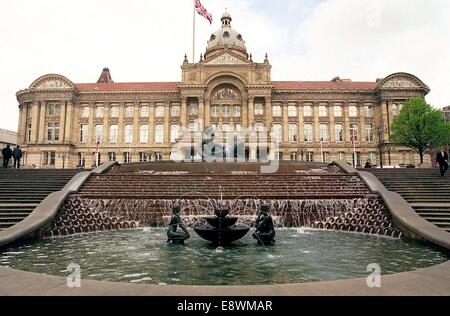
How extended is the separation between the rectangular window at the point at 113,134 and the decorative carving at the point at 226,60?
67.6ft

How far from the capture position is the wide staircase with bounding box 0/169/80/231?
1273 centimetres

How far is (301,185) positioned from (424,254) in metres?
9.51

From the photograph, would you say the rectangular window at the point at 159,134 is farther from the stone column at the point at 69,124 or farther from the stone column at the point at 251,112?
the stone column at the point at 251,112

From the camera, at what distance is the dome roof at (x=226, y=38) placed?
69.6 meters

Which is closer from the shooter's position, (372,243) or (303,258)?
(303,258)

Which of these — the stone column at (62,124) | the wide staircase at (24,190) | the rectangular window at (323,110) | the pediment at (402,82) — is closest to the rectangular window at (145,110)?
the stone column at (62,124)

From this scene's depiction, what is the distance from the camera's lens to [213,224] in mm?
9297

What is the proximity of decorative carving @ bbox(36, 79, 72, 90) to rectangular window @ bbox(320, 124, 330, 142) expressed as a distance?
4543cm

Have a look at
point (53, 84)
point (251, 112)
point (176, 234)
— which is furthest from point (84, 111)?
point (176, 234)

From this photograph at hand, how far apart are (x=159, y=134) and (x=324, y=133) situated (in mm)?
29584

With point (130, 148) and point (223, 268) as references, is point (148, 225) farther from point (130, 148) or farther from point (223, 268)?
point (130, 148)

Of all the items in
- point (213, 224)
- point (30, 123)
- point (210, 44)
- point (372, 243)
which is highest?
point (210, 44)

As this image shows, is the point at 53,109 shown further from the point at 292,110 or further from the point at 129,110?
the point at 292,110
